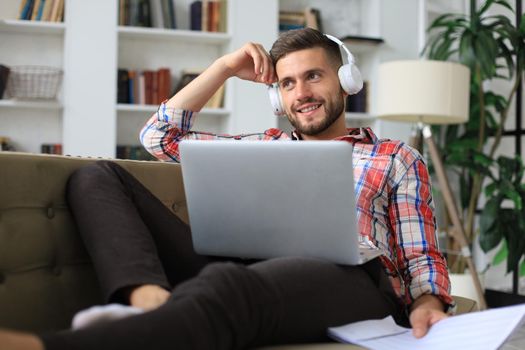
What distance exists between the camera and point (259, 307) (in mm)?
1027

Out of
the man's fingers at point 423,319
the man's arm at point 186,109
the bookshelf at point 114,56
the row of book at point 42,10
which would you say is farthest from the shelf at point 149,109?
the man's fingers at point 423,319

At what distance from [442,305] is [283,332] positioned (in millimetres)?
501

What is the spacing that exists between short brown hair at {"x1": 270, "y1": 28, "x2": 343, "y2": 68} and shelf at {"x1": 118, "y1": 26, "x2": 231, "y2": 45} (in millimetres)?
2197

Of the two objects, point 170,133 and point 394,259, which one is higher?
point 170,133

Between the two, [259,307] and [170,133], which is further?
[170,133]

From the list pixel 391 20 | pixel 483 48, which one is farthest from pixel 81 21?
pixel 483 48

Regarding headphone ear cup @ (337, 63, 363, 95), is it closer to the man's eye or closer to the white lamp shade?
the man's eye

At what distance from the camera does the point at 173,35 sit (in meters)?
3.99

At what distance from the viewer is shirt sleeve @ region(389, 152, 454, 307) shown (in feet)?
Result: 4.85

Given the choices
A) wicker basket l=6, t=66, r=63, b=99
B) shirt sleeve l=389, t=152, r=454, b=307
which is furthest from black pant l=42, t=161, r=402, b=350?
wicker basket l=6, t=66, r=63, b=99

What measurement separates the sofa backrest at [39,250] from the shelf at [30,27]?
251 centimetres

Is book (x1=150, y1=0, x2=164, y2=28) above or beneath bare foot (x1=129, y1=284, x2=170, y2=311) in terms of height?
above

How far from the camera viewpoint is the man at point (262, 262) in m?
0.95

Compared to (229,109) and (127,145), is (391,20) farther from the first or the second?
(127,145)
